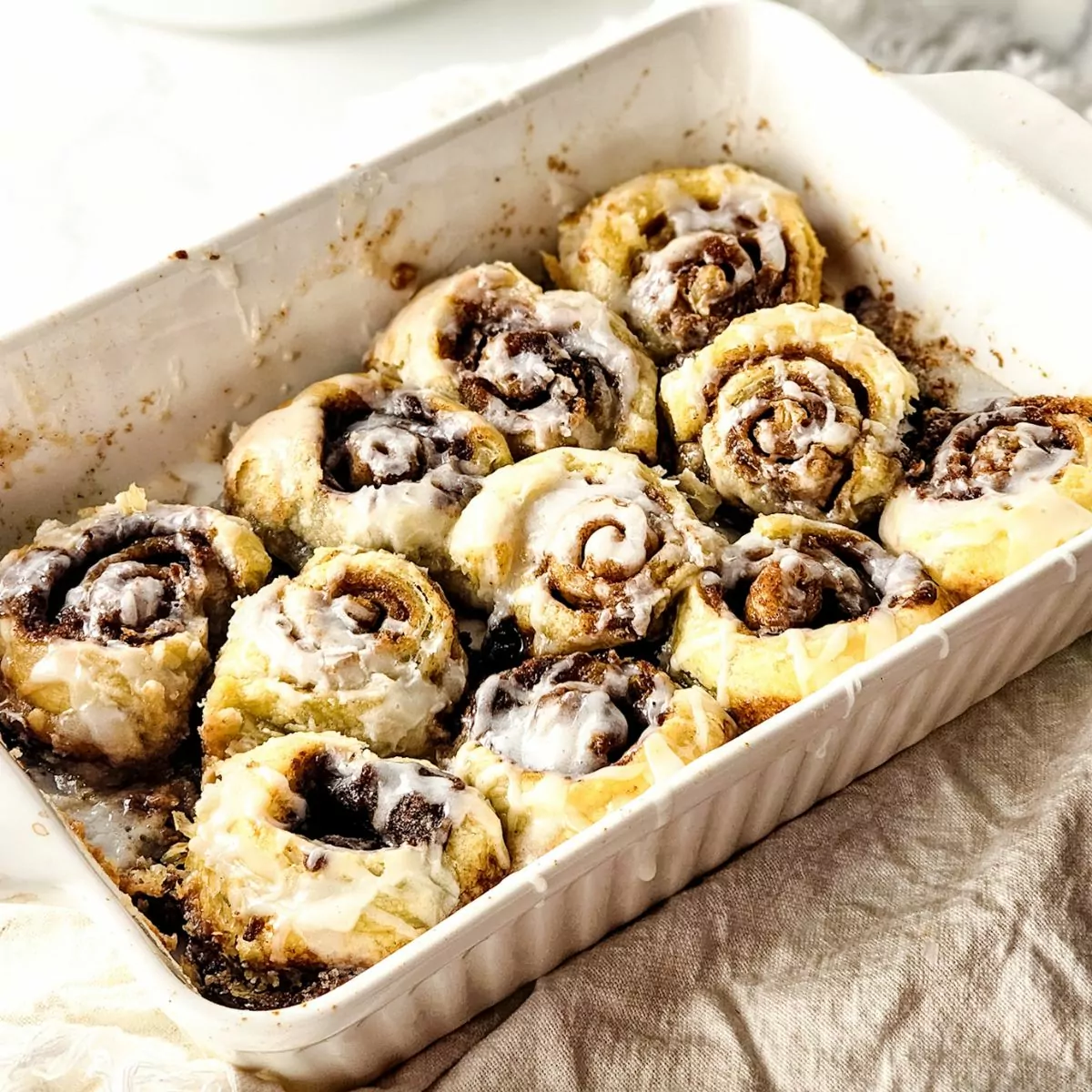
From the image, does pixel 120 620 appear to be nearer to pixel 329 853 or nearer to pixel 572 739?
pixel 329 853

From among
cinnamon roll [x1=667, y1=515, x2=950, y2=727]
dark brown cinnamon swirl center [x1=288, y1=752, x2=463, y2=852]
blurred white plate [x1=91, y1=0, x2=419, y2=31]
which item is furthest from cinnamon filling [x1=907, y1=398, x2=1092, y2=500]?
blurred white plate [x1=91, y1=0, x2=419, y2=31]

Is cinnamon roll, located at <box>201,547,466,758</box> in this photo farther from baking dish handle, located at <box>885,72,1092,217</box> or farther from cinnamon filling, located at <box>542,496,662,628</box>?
baking dish handle, located at <box>885,72,1092,217</box>

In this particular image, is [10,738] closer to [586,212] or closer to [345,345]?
[345,345]

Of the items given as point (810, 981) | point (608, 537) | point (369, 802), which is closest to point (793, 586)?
point (608, 537)

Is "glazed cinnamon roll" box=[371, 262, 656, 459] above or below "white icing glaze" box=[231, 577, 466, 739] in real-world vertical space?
above

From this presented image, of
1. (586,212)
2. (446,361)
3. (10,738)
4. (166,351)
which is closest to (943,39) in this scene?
(586,212)
